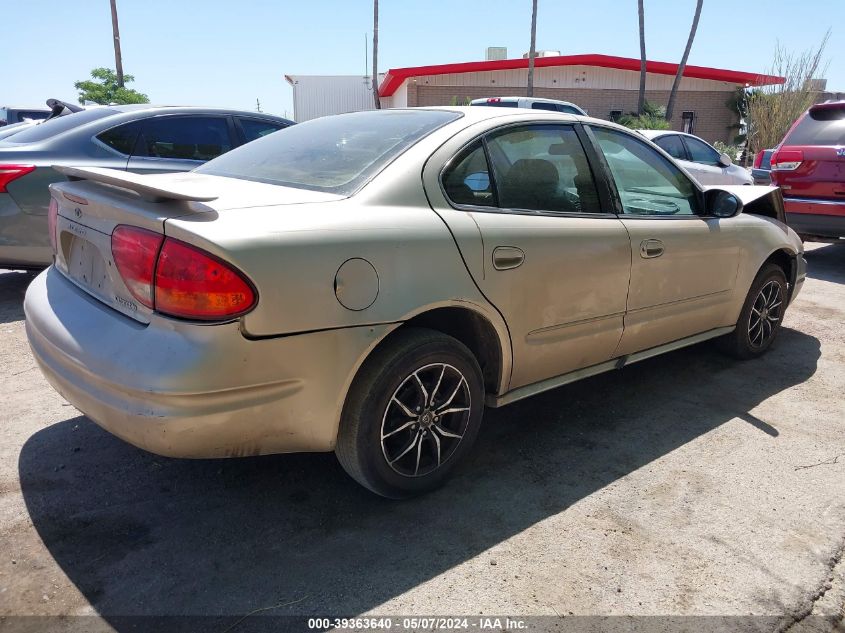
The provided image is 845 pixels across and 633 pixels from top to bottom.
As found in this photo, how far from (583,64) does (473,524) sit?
30.6 meters

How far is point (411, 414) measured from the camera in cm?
274

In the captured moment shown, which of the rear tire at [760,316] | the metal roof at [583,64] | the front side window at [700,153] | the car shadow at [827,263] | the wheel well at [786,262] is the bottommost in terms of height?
the car shadow at [827,263]

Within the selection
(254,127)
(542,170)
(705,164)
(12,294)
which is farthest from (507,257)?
(705,164)

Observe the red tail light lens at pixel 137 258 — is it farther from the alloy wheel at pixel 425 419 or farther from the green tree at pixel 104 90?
the green tree at pixel 104 90

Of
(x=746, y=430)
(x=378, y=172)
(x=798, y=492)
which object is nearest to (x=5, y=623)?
(x=378, y=172)

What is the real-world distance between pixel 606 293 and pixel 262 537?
1963 mm

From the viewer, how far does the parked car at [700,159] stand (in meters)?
11.1

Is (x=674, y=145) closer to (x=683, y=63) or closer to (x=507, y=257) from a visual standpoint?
(x=507, y=257)

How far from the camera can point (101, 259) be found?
259cm

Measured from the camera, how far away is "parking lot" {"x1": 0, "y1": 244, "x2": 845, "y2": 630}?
7.52 ft

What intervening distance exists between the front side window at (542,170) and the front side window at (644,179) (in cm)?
22

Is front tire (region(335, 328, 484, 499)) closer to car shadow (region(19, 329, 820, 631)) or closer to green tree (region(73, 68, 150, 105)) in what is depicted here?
car shadow (region(19, 329, 820, 631))

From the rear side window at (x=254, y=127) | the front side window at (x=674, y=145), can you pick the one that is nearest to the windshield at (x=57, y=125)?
the rear side window at (x=254, y=127)

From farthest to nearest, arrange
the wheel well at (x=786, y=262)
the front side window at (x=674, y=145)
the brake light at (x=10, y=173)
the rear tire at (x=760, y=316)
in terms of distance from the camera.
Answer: the front side window at (x=674, y=145) → the brake light at (x=10, y=173) → the wheel well at (x=786, y=262) → the rear tire at (x=760, y=316)
